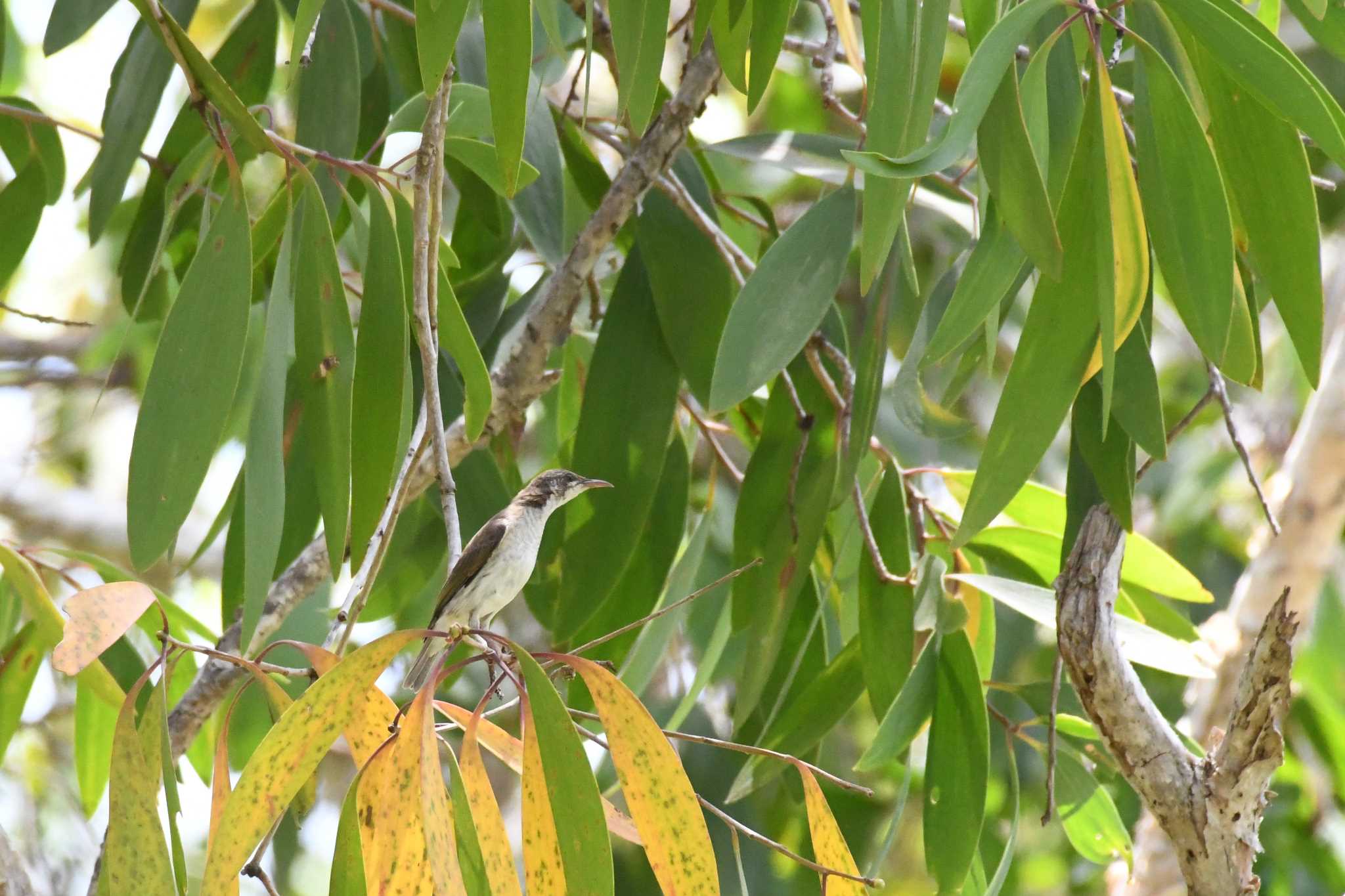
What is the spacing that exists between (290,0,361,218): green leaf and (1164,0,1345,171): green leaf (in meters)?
1.46

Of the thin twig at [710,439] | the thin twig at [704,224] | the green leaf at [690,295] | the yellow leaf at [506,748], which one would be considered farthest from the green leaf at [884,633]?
the yellow leaf at [506,748]

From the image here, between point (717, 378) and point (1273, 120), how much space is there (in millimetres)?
715

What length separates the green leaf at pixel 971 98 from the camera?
1150 mm

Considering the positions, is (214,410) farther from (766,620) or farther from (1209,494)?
(1209,494)

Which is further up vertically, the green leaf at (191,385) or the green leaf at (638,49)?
the green leaf at (638,49)

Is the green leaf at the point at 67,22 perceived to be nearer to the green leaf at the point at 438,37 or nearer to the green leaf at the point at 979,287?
the green leaf at the point at 438,37

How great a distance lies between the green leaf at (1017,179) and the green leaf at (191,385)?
0.83 meters

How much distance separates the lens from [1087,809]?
2.38 m

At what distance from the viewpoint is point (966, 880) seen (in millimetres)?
2258

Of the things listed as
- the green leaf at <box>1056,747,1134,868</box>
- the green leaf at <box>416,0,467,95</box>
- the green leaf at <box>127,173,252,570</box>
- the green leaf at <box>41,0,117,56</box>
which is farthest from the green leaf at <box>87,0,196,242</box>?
the green leaf at <box>1056,747,1134,868</box>

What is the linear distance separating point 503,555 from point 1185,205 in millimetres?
1169

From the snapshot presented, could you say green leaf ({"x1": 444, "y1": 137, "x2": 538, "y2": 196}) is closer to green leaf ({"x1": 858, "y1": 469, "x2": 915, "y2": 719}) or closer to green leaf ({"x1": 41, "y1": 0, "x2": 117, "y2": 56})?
green leaf ({"x1": 858, "y1": 469, "x2": 915, "y2": 719})

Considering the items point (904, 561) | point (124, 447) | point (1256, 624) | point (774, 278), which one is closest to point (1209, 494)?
point (1256, 624)

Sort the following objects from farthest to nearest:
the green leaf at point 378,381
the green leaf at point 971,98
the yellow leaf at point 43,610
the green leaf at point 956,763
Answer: the green leaf at point 956,763 → the yellow leaf at point 43,610 → the green leaf at point 378,381 → the green leaf at point 971,98
